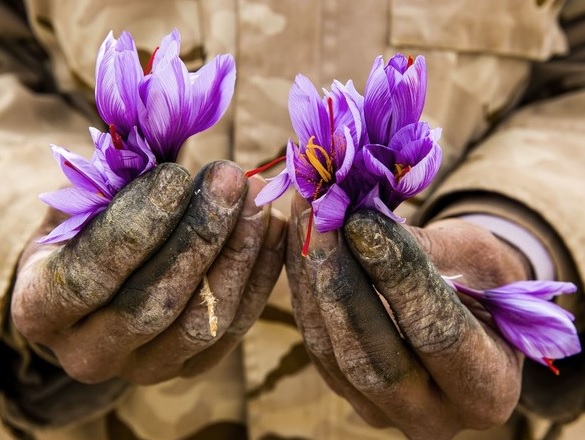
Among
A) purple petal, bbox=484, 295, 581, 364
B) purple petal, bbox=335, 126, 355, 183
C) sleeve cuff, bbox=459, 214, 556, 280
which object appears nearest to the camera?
purple petal, bbox=335, 126, 355, 183

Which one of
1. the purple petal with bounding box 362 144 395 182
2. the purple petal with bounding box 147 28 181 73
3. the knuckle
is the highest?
the purple petal with bounding box 147 28 181 73

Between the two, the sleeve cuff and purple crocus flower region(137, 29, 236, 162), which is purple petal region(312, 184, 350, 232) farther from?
the sleeve cuff

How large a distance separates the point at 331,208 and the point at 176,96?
107 millimetres

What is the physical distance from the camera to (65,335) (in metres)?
0.54

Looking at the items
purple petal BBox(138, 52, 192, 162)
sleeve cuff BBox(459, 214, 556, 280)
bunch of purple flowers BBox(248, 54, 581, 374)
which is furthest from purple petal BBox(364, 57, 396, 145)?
sleeve cuff BBox(459, 214, 556, 280)

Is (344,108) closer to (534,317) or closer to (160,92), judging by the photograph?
(160,92)

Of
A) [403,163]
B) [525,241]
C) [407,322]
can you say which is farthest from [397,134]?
[525,241]

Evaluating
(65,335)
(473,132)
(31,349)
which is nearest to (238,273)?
(65,335)

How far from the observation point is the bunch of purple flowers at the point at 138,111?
41 cm

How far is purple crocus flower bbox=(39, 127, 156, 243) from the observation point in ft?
1.38

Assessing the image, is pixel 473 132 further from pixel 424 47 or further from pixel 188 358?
pixel 188 358

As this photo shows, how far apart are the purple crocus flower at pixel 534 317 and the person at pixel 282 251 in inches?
0.7

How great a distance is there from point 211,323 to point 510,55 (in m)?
0.49

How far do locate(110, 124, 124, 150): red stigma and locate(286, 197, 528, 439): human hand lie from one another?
0.37ft
